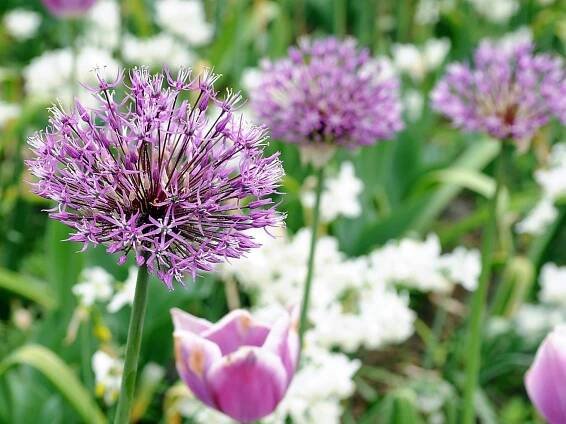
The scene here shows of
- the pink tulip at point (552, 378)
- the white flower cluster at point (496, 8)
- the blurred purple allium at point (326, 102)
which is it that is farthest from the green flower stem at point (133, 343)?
the white flower cluster at point (496, 8)

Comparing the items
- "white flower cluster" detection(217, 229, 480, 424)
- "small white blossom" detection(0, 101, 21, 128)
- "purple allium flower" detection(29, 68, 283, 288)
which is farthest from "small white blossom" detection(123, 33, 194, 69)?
"purple allium flower" detection(29, 68, 283, 288)

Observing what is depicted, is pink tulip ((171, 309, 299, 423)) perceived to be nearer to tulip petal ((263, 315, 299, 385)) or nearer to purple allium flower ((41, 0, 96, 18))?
tulip petal ((263, 315, 299, 385))

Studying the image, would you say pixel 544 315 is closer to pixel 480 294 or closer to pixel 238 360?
pixel 480 294

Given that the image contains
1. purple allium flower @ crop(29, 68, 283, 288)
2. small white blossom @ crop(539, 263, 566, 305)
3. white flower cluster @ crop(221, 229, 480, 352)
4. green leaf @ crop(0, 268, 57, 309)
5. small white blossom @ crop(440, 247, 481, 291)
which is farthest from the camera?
small white blossom @ crop(539, 263, 566, 305)

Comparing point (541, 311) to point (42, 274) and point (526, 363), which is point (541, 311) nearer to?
point (526, 363)

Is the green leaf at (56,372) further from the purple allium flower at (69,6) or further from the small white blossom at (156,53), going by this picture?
the small white blossom at (156,53)

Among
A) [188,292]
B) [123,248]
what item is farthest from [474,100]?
[123,248]

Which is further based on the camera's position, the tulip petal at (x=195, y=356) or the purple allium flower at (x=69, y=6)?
the purple allium flower at (x=69, y=6)
